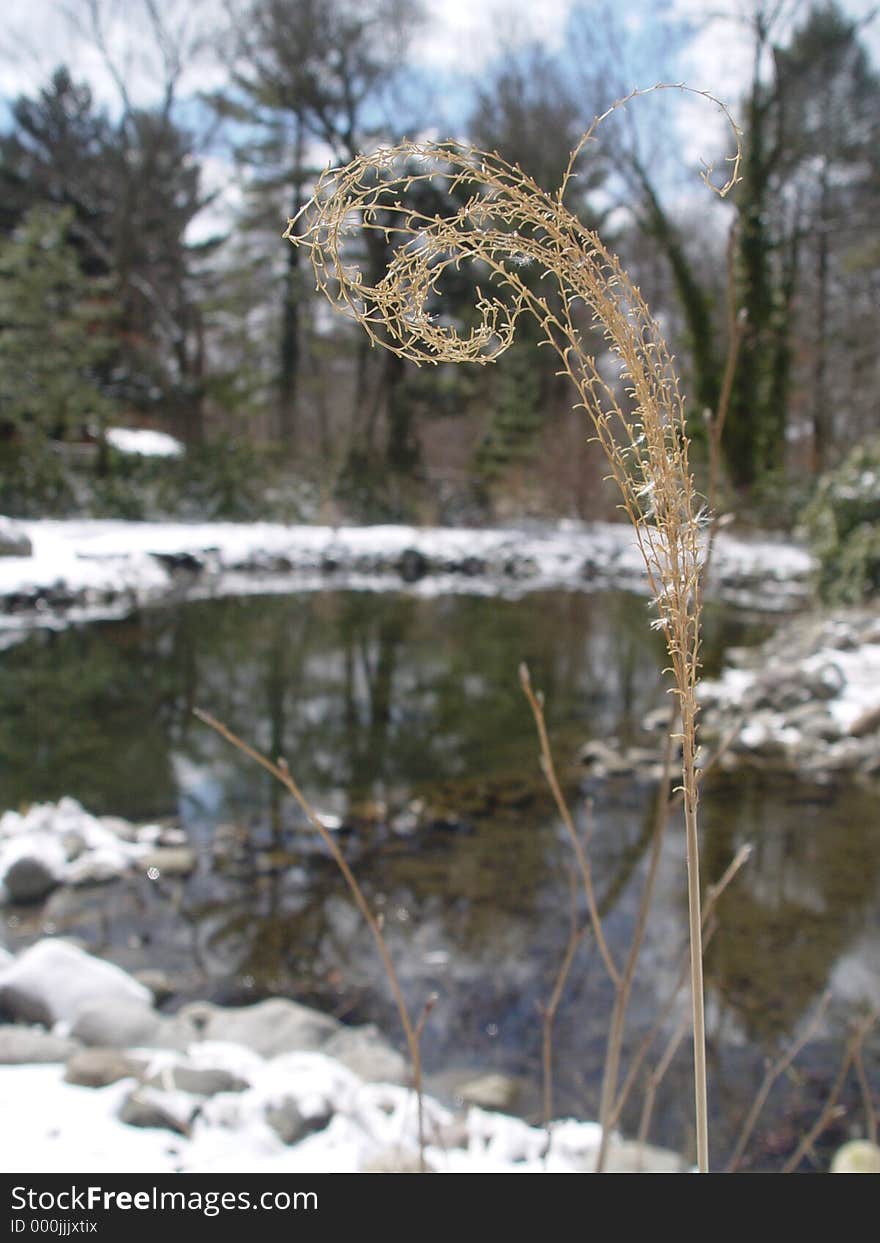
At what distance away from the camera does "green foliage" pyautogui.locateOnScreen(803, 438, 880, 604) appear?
6809 mm

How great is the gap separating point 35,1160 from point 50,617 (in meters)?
6.88

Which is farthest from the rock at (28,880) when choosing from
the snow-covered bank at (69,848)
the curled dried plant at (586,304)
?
the curled dried plant at (586,304)

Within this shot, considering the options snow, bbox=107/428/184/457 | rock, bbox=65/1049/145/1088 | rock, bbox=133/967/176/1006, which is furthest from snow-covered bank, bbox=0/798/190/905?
snow, bbox=107/428/184/457

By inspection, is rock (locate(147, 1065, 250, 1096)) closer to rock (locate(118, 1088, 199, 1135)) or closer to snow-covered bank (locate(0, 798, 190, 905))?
rock (locate(118, 1088, 199, 1135))

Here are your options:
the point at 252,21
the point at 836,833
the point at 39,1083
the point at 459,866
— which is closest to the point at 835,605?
the point at 836,833

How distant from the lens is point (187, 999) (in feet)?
8.20

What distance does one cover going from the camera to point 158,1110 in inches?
71.1

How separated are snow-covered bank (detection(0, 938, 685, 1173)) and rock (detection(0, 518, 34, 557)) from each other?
7.12 m

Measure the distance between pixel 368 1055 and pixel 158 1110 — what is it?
0.55 meters

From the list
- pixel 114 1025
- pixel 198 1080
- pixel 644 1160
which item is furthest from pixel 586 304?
pixel 114 1025

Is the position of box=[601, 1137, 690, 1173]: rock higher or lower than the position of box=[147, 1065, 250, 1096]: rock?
lower

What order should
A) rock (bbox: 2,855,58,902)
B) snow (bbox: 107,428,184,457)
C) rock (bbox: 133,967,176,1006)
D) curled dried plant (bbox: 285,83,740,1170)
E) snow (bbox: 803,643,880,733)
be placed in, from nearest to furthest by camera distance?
1. curled dried plant (bbox: 285,83,740,1170)
2. rock (bbox: 133,967,176,1006)
3. rock (bbox: 2,855,58,902)
4. snow (bbox: 803,643,880,733)
5. snow (bbox: 107,428,184,457)

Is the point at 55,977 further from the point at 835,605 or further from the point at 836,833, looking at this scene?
the point at 835,605

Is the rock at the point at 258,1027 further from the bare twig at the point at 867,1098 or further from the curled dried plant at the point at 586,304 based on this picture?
the curled dried plant at the point at 586,304
